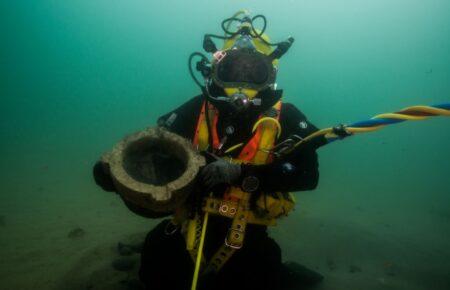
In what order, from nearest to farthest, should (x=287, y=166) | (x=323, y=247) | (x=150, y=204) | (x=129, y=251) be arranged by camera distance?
(x=150, y=204)
(x=287, y=166)
(x=129, y=251)
(x=323, y=247)

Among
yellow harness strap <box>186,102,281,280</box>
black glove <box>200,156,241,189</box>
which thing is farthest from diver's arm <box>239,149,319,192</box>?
yellow harness strap <box>186,102,281,280</box>

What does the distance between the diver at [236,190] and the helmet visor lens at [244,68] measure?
0.04ft

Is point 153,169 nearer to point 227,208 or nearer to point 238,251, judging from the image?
point 227,208

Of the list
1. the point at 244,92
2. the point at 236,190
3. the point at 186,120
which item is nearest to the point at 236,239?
the point at 236,190

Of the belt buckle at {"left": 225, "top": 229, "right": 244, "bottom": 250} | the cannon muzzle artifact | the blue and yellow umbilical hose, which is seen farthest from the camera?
the belt buckle at {"left": 225, "top": 229, "right": 244, "bottom": 250}

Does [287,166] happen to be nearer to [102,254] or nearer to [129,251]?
[129,251]

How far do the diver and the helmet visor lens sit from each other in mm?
11

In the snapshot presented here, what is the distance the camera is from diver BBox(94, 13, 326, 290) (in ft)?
10.3

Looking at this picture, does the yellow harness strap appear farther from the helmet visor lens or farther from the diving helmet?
the helmet visor lens

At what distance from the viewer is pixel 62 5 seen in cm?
8331

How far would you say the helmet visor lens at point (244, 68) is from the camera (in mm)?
3385

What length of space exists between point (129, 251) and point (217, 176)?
3592 mm

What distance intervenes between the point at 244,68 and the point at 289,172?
126cm

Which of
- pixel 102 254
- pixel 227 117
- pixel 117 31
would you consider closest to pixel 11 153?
pixel 102 254
